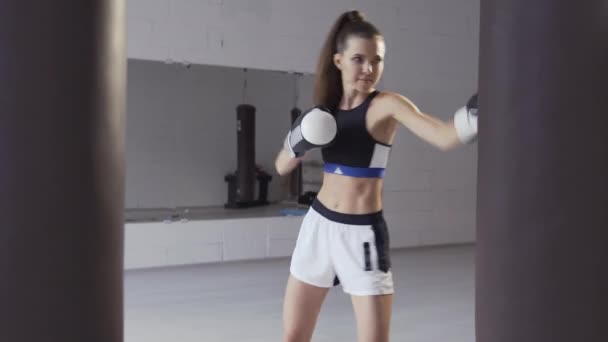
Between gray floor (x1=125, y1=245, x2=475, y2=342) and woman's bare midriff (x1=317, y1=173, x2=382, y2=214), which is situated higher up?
woman's bare midriff (x1=317, y1=173, x2=382, y2=214)

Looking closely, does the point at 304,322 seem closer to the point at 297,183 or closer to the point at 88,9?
the point at 88,9

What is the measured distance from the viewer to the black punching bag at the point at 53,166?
910 mm

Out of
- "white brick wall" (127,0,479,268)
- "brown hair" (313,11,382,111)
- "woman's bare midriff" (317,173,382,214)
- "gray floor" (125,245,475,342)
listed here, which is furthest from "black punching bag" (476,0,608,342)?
"white brick wall" (127,0,479,268)

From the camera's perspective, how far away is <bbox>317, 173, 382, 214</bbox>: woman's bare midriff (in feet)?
5.93

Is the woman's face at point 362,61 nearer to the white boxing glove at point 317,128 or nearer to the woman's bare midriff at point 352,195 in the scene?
the white boxing glove at point 317,128

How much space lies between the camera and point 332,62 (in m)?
1.99

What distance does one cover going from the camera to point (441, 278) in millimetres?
4273

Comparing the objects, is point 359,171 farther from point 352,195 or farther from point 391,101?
point 391,101

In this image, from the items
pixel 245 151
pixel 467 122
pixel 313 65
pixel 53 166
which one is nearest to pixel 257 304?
pixel 245 151

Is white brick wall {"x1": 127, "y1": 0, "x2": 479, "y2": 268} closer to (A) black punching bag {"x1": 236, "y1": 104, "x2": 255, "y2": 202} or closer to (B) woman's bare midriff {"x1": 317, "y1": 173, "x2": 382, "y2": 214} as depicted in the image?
(A) black punching bag {"x1": 236, "y1": 104, "x2": 255, "y2": 202}

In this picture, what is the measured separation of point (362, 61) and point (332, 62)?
0.17m

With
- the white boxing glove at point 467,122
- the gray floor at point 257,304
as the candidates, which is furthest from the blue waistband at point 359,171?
the gray floor at point 257,304

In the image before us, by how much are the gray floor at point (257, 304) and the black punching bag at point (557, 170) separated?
6.18 feet

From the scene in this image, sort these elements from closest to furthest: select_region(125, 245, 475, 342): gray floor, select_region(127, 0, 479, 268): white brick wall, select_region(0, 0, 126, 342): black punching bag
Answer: select_region(0, 0, 126, 342): black punching bag < select_region(125, 245, 475, 342): gray floor < select_region(127, 0, 479, 268): white brick wall
